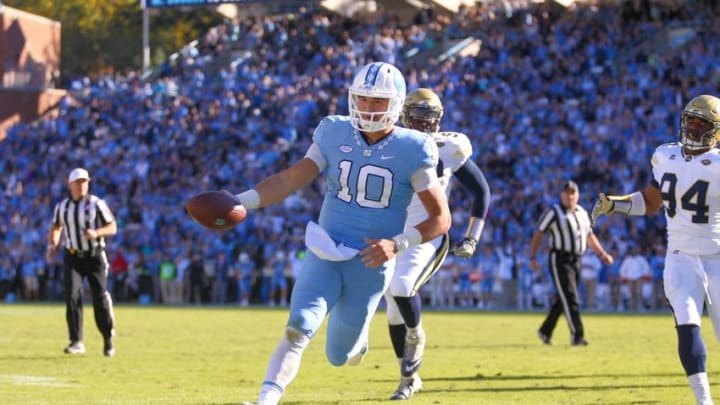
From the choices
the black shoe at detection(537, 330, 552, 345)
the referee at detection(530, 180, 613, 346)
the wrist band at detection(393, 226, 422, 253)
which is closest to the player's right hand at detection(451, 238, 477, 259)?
the wrist band at detection(393, 226, 422, 253)

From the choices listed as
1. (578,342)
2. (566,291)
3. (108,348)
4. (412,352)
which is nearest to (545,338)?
(578,342)

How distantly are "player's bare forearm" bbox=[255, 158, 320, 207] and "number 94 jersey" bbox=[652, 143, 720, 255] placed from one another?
2334 mm

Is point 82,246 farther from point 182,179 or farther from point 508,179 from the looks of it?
point 182,179

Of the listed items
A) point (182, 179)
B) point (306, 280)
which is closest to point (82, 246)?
point (306, 280)

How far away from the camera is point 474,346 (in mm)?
14312

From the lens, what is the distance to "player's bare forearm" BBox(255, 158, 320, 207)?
6.57 m

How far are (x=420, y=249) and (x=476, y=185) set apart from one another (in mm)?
605

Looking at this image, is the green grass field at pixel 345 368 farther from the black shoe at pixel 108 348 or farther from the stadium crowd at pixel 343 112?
the stadium crowd at pixel 343 112

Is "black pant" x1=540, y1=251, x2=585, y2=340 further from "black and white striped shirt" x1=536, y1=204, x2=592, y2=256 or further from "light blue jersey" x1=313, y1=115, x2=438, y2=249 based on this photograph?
"light blue jersey" x1=313, y1=115, x2=438, y2=249

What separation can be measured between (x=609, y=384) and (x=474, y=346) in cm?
441

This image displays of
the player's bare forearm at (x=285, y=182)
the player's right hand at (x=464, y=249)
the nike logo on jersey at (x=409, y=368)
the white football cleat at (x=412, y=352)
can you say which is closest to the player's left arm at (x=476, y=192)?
the player's right hand at (x=464, y=249)

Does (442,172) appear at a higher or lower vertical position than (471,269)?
higher

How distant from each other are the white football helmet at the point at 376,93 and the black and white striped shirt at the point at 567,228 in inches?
307

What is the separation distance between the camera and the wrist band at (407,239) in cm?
652
